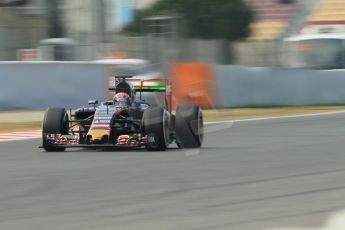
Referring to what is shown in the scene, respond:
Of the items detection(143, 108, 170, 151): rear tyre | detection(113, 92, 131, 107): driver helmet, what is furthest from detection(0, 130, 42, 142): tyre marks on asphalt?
detection(143, 108, 170, 151): rear tyre

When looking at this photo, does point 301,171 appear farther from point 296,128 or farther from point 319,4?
point 319,4

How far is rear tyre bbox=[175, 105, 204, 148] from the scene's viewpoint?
1195 cm

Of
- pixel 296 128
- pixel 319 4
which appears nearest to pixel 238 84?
pixel 296 128

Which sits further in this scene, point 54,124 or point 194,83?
point 194,83

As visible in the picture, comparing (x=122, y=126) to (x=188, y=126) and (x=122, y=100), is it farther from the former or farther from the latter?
(x=188, y=126)

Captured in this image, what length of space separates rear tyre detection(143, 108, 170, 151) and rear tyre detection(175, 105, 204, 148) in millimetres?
201

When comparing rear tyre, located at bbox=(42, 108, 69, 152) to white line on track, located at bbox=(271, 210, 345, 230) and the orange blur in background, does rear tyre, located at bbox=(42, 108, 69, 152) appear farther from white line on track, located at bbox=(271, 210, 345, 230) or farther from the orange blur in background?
the orange blur in background

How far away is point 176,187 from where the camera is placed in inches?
331

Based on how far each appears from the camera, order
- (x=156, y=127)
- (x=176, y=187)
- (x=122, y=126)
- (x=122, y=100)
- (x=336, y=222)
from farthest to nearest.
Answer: (x=122, y=100)
(x=122, y=126)
(x=156, y=127)
(x=176, y=187)
(x=336, y=222)

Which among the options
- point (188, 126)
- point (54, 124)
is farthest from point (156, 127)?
point (54, 124)

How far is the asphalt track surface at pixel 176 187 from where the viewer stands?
6707 millimetres

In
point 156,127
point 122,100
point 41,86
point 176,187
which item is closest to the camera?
point 176,187

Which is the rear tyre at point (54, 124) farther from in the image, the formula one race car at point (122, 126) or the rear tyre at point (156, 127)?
the rear tyre at point (156, 127)

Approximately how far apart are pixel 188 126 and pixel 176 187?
3604 millimetres
